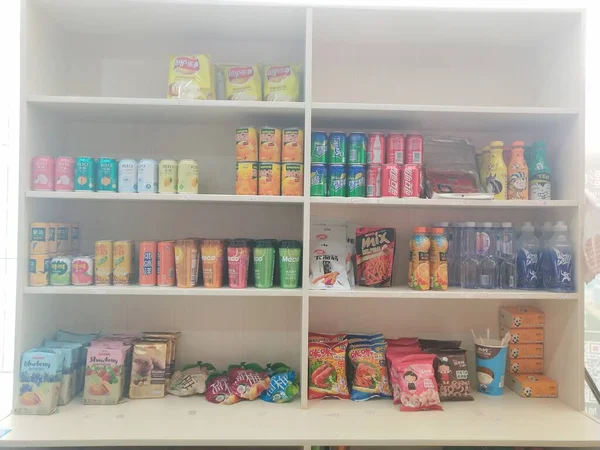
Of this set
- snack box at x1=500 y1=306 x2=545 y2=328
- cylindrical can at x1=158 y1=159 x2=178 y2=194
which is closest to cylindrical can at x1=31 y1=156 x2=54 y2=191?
cylindrical can at x1=158 y1=159 x2=178 y2=194

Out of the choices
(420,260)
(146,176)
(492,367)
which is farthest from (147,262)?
(492,367)

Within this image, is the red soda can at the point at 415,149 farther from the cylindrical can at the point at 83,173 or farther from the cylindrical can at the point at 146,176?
the cylindrical can at the point at 83,173

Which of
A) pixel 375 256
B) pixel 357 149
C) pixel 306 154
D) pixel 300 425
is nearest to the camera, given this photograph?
pixel 300 425

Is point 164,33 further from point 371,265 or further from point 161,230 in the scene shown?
point 371,265

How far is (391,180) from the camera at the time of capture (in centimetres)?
195

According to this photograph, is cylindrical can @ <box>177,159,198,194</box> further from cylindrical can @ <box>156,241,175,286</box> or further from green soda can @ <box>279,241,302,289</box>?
green soda can @ <box>279,241,302,289</box>

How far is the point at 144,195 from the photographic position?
1.87m

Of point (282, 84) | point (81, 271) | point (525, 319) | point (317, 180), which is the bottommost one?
point (525, 319)

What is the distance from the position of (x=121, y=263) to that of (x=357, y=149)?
1172 mm

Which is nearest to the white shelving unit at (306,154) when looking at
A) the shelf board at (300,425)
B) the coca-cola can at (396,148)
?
the shelf board at (300,425)

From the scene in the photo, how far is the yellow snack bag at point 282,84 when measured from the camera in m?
2.00

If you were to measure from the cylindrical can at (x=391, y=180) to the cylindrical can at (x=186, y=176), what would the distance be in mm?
851

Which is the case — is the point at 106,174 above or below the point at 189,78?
below

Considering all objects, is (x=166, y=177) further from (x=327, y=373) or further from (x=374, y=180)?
(x=327, y=373)
